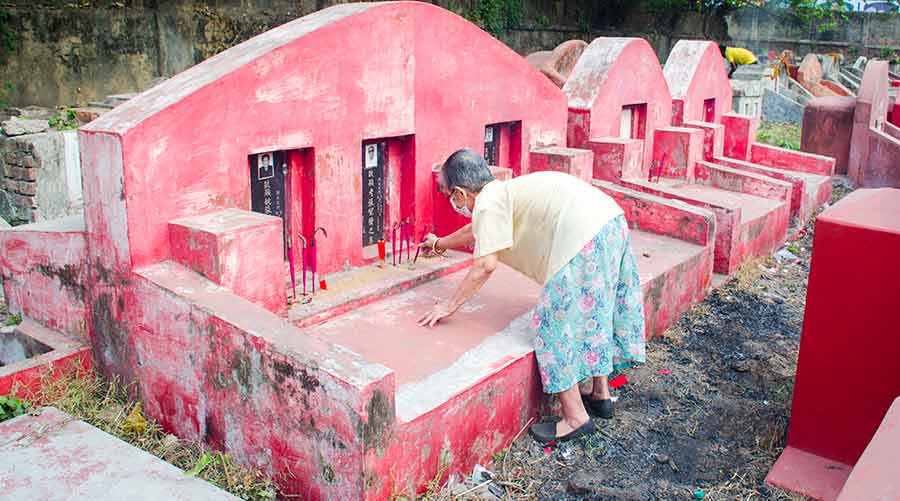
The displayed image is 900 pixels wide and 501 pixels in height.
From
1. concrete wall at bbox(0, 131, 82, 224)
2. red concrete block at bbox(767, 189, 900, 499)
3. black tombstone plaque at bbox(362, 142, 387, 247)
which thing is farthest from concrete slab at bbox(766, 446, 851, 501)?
concrete wall at bbox(0, 131, 82, 224)

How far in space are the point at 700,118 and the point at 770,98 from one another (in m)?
11.0

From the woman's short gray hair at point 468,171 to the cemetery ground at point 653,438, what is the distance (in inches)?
60.1

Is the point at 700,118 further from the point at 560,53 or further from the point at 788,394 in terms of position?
the point at 788,394

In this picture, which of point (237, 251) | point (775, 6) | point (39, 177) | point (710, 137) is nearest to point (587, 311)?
point (237, 251)

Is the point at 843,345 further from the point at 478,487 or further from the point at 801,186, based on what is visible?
the point at 801,186

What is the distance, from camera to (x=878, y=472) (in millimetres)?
2207

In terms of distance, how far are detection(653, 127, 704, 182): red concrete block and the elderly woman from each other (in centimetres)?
612

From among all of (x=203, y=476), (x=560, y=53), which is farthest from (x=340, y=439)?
(x=560, y=53)

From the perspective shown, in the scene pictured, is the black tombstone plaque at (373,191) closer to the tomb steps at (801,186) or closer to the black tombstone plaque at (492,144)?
the black tombstone plaque at (492,144)

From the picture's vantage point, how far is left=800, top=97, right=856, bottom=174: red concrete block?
1435 cm

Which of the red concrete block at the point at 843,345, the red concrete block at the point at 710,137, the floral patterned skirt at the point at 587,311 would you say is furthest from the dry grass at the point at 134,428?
the red concrete block at the point at 710,137

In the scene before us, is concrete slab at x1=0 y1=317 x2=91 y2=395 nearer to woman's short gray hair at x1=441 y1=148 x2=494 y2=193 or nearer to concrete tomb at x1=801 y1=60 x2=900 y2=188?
woman's short gray hair at x1=441 y1=148 x2=494 y2=193

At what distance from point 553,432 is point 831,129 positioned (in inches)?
479

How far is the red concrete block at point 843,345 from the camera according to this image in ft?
13.3
